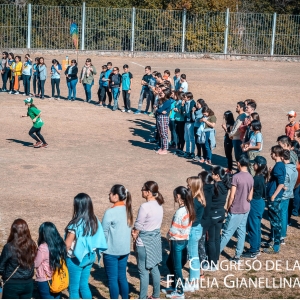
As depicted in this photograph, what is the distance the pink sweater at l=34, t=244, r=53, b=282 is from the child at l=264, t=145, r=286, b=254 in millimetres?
4329

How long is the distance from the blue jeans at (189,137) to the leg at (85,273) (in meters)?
8.55

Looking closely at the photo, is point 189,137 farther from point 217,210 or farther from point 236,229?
point 217,210

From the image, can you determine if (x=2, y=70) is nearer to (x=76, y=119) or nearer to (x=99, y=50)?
(x=76, y=119)

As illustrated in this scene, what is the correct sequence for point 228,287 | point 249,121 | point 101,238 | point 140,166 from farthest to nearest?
1. point 140,166
2. point 249,121
3. point 228,287
4. point 101,238

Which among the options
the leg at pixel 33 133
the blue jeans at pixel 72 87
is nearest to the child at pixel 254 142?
the leg at pixel 33 133

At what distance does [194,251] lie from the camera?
9055 millimetres

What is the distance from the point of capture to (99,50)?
33.9m

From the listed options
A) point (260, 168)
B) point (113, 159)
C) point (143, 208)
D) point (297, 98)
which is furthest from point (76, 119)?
point (143, 208)

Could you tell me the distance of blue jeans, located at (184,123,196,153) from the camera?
53.0ft

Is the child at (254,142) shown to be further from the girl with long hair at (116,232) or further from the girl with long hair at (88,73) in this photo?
the girl with long hair at (88,73)

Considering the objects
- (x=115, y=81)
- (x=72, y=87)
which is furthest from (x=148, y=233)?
(x=72, y=87)

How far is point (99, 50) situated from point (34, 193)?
21490 millimetres

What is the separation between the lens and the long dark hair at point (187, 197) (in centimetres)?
845

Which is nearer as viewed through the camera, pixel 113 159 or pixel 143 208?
pixel 143 208
